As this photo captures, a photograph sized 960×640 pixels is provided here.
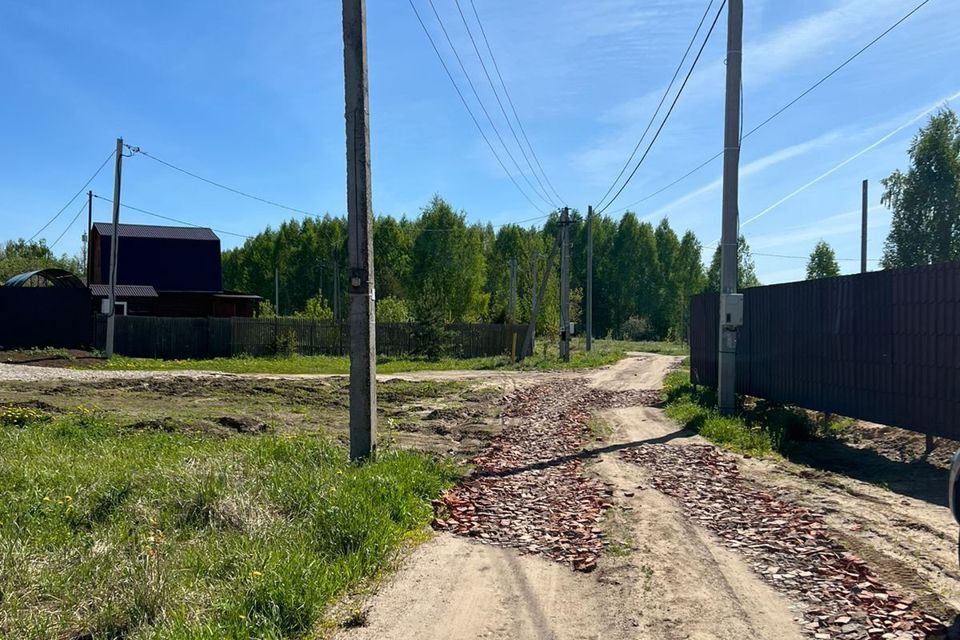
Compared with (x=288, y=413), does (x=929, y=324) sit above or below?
above

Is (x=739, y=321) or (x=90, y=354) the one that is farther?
(x=90, y=354)

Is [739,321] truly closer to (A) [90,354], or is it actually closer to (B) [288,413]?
(B) [288,413]

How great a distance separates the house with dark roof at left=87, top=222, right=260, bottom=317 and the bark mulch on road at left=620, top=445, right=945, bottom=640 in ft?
135

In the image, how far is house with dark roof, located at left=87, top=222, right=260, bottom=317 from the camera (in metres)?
45.0

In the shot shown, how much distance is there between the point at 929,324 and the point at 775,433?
3.07 meters

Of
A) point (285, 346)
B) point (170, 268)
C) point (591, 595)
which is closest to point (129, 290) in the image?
point (170, 268)

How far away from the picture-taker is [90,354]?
3027 cm

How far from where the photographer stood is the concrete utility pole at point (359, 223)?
8719mm

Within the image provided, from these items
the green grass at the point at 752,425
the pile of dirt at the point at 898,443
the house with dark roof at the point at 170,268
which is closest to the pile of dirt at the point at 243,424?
the green grass at the point at 752,425

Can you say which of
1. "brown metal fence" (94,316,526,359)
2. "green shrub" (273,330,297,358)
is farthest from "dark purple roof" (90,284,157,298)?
"green shrub" (273,330,297,358)

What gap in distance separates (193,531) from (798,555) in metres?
5.06

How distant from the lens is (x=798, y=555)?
5738 mm

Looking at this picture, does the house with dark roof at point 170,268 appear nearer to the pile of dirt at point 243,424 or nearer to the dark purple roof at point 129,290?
the dark purple roof at point 129,290

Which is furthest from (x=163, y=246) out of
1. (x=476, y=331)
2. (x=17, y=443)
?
(x=17, y=443)
